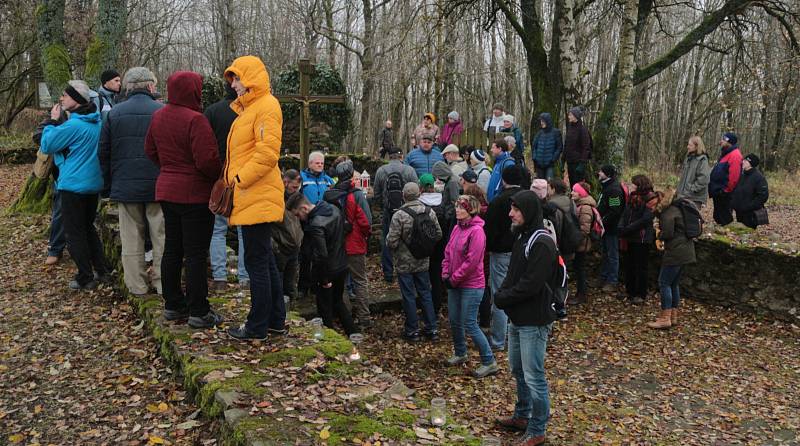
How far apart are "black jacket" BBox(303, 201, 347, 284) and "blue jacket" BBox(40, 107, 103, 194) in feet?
7.22

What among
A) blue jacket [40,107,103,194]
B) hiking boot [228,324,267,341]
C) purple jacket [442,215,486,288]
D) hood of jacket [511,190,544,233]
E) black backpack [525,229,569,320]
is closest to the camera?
hiking boot [228,324,267,341]

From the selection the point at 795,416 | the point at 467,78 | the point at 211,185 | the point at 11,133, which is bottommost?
the point at 795,416

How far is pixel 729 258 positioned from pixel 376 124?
27842 mm


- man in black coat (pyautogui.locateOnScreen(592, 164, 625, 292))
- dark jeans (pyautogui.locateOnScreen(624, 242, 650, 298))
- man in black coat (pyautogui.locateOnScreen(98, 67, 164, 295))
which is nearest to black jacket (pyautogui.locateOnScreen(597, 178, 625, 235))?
man in black coat (pyautogui.locateOnScreen(592, 164, 625, 292))

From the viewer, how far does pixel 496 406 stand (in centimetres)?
625

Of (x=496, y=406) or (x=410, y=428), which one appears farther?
(x=496, y=406)

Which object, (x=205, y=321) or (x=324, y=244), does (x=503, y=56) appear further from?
(x=205, y=321)

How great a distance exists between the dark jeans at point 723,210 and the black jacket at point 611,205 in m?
2.45

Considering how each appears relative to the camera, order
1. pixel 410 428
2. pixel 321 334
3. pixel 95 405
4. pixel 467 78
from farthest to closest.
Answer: pixel 467 78
pixel 321 334
pixel 95 405
pixel 410 428

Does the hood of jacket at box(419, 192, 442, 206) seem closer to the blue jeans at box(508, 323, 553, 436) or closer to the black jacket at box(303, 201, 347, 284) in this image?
the black jacket at box(303, 201, 347, 284)

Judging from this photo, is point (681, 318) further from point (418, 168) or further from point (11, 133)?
point (11, 133)

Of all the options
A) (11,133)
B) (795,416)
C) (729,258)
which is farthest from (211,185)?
(11,133)

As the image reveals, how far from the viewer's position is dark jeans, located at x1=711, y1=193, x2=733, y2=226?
1044 centimetres

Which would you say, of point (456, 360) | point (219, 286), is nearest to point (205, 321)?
point (219, 286)
